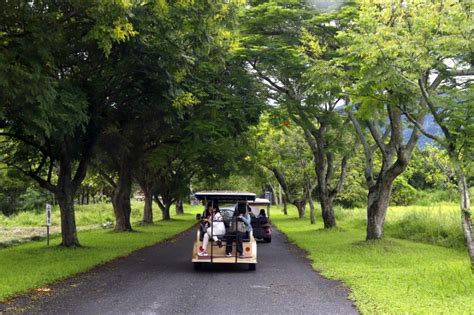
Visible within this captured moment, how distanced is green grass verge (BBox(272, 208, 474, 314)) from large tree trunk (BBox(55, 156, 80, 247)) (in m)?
8.45

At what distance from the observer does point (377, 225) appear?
2030 centimetres

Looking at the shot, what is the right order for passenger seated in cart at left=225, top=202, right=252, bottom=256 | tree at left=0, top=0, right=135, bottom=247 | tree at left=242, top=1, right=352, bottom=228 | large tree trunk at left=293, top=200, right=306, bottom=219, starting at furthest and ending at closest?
1. large tree trunk at left=293, top=200, right=306, bottom=219
2. tree at left=242, top=1, right=352, bottom=228
3. passenger seated in cart at left=225, top=202, right=252, bottom=256
4. tree at left=0, top=0, right=135, bottom=247

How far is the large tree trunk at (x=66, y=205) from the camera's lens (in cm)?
1902

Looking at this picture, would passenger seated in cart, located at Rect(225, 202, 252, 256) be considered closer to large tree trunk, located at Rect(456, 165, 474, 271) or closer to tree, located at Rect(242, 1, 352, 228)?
tree, located at Rect(242, 1, 352, 228)

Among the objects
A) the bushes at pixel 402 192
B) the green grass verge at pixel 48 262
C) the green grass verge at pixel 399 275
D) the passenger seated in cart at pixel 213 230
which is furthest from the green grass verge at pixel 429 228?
the bushes at pixel 402 192

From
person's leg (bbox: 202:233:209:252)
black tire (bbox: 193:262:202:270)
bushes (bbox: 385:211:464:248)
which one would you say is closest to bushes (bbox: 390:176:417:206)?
bushes (bbox: 385:211:464:248)

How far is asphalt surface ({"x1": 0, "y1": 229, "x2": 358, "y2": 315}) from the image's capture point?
8922mm

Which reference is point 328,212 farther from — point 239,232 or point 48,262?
point 48,262

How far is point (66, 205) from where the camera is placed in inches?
760

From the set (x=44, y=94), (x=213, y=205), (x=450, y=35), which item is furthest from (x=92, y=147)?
(x=450, y=35)

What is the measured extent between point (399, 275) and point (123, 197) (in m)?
19.4

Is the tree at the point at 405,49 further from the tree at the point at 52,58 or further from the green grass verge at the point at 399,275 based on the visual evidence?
the tree at the point at 52,58

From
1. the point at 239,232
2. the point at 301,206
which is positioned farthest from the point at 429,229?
the point at 301,206

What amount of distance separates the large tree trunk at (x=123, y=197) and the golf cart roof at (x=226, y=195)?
13.5 metres
